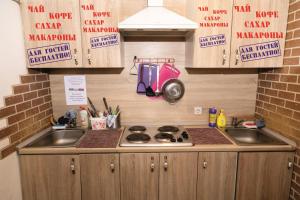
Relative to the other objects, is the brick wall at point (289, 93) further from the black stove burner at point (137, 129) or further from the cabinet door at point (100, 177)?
the cabinet door at point (100, 177)

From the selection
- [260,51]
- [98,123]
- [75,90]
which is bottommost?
[98,123]

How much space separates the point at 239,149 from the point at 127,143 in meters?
0.90

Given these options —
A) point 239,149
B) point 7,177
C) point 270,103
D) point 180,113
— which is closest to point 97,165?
point 7,177

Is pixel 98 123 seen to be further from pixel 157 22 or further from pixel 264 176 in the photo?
pixel 264 176

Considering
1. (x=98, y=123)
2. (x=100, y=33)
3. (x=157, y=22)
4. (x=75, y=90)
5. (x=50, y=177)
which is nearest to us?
(x=157, y=22)

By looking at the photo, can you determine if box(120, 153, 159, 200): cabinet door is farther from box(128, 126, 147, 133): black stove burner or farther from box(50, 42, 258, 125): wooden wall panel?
box(50, 42, 258, 125): wooden wall panel

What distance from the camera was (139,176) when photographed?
4.95 feet

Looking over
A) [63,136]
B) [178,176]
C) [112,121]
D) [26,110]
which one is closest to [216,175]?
[178,176]

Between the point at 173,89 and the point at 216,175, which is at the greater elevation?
the point at 173,89

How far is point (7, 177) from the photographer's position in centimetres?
133

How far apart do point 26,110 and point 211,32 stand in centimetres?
171

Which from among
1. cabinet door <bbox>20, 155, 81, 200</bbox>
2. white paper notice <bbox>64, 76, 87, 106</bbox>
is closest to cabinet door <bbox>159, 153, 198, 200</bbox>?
cabinet door <bbox>20, 155, 81, 200</bbox>

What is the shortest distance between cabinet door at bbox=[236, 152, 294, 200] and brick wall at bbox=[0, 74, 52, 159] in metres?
1.78

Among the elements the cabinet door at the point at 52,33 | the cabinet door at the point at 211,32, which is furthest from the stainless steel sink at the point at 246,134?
the cabinet door at the point at 52,33
